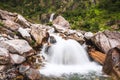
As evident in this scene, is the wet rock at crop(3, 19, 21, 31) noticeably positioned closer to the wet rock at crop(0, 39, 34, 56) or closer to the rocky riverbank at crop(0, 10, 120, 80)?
the rocky riverbank at crop(0, 10, 120, 80)

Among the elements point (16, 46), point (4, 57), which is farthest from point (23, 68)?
point (16, 46)

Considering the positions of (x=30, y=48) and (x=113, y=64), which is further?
(x=30, y=48)

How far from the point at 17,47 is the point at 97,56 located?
916 centimetres

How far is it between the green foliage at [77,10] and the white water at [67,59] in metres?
14.0

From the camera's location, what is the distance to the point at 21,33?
2797cm

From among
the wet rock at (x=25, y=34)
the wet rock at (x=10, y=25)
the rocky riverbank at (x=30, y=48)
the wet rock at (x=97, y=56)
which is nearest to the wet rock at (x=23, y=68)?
the rocky riverbank at (x=30, y=48)

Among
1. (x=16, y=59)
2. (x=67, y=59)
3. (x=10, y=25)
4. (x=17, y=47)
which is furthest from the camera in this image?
(x=10, y=25)

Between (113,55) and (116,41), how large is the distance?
17.9 feet

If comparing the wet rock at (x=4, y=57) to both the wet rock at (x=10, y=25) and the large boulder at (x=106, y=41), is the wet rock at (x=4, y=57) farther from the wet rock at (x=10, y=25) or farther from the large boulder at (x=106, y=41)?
the large boulder at (x=106, y=41)

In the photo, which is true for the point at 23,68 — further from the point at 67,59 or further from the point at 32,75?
the point at 67,59

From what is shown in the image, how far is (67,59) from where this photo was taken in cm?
2808

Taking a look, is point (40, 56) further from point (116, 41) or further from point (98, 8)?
point (98, 8)

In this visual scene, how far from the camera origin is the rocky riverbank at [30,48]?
21.7m

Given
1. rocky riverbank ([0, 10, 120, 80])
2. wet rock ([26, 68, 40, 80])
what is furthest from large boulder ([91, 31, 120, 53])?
wet rock ([26, 68, 40, 80])
